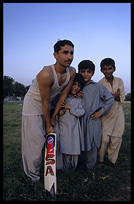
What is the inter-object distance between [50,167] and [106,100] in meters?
1.51

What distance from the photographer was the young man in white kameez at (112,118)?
11.9ft

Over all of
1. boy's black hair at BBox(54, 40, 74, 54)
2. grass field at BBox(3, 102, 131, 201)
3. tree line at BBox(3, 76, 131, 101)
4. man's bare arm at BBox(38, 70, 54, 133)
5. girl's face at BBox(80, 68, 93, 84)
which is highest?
tree line at BBox(3, 76, 131, 101)

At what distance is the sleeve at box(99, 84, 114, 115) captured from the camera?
3.41 m

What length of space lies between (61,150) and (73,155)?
25 cm

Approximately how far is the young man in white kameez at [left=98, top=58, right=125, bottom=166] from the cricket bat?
117cm

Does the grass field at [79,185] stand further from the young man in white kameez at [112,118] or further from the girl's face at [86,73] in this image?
the girl's face at [86,73]

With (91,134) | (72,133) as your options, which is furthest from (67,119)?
(91,134)

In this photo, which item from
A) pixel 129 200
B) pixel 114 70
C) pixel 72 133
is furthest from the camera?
pixel 114 70

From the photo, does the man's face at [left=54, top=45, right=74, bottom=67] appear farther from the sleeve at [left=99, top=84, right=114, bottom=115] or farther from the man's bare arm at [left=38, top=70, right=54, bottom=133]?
the sleeve at [left=99, top=84, right=114, bottom=115]

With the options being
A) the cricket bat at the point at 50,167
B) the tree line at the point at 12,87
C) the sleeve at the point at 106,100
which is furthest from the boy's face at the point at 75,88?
the tree line at the point at 12,87

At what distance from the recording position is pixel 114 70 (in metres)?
3.70

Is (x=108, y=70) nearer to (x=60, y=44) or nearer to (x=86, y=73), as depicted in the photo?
(x=86, y=73)

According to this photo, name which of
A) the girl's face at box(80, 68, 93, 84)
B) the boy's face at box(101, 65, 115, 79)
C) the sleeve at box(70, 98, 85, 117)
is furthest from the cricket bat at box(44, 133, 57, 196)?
the boy's face at box(101, 65, 115, 79)

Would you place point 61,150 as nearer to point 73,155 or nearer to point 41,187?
point 73,155
